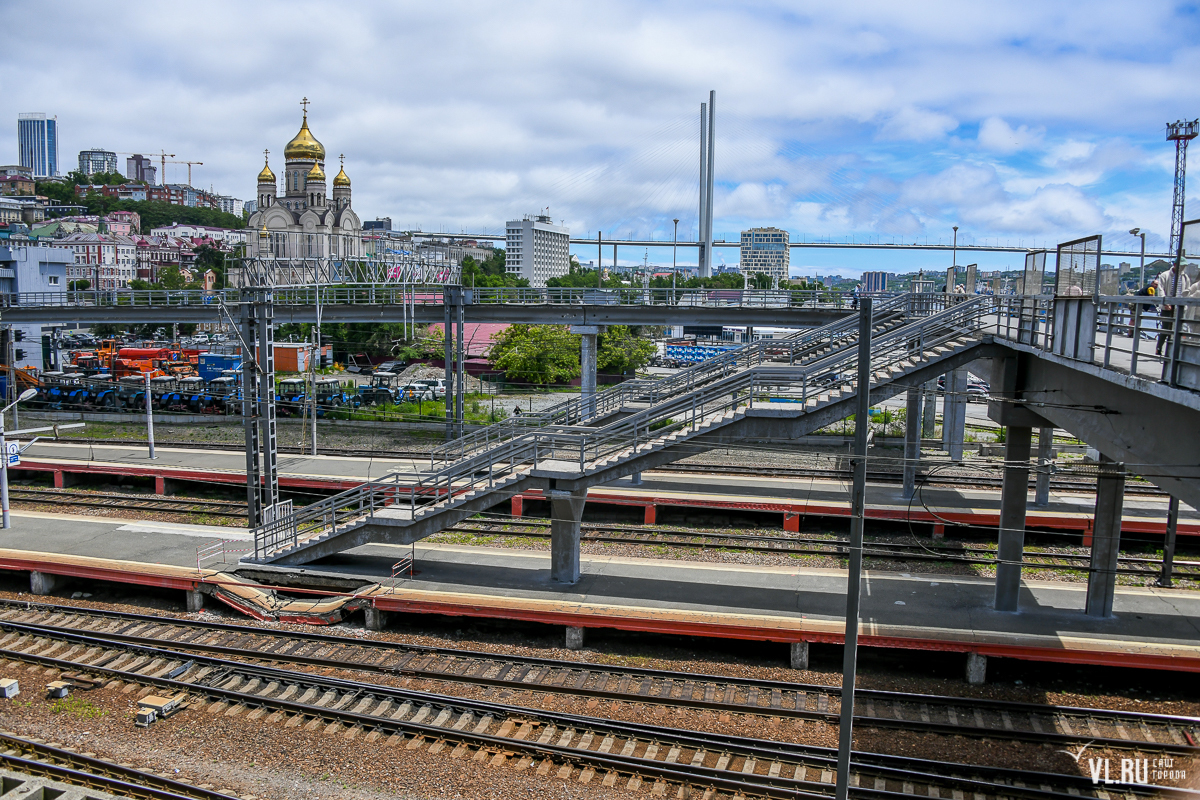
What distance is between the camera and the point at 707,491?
22.9 metres

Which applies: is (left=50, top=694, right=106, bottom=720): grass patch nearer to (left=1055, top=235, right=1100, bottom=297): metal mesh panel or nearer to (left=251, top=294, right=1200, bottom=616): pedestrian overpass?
(left=251, top=294, right=1200, bottom=616): pedestrian overpass

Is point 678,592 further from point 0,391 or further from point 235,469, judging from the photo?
point 0,391

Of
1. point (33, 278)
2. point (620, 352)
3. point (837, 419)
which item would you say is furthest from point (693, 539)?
point (33, 278)

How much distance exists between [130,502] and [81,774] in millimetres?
15337

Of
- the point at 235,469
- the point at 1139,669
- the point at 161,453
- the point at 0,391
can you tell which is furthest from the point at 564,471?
the point at 0,391

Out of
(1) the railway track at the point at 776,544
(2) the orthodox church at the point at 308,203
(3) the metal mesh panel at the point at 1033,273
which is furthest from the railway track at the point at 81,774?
(2) the orthodox church at the point at 308,203

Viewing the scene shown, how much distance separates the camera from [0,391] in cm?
4366

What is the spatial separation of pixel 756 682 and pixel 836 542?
7619mm

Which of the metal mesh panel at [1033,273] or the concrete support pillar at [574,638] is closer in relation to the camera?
the metal mesh panel at [1033,273]

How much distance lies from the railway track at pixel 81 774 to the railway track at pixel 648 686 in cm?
340

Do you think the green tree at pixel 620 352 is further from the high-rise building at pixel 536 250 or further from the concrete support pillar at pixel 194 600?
the high-rise building at pixel 536 250

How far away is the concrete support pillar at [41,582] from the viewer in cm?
1711

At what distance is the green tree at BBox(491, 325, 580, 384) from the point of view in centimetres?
4675

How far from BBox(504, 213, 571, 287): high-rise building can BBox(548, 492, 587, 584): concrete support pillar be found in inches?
4719
